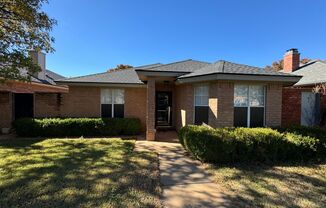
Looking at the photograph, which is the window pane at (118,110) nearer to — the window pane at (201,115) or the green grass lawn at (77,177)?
the green grass lawn at (77,177)

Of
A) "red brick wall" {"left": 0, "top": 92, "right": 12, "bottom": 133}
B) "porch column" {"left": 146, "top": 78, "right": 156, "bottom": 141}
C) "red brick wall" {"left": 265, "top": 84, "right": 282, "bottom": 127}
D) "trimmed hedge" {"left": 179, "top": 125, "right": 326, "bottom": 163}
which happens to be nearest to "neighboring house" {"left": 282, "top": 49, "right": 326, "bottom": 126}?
"red brick wall" {"left": 265, "top": 84, "right": 282, "bottom": 127}

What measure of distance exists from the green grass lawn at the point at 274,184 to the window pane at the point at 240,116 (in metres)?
2.82

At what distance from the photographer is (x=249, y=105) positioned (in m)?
8.82

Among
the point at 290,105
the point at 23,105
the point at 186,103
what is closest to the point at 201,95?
the point at 186,103

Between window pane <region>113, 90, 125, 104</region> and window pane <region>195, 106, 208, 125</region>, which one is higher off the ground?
window pane <region>113, 90, 125, 104</region>

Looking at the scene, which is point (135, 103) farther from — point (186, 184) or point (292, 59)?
point (292, 59)

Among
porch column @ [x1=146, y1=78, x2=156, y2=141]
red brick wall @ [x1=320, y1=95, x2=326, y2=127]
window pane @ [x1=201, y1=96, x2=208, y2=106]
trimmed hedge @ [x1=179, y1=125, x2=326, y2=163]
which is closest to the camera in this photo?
trimmed hedge @ [x1=179, y1=125, x2=326, y2=163]

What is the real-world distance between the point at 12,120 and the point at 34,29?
741cm

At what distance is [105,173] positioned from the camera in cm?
544

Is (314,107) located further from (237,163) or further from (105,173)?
(105,173)

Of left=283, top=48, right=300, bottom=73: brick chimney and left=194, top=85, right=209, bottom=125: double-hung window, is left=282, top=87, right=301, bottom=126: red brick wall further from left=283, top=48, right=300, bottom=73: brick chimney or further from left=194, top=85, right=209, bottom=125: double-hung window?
left=283, top=48, right=300, bottom=73: brick chimney

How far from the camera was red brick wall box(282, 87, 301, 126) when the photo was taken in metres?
10.3

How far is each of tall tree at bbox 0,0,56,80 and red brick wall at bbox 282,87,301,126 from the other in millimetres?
11033

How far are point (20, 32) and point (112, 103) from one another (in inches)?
237
